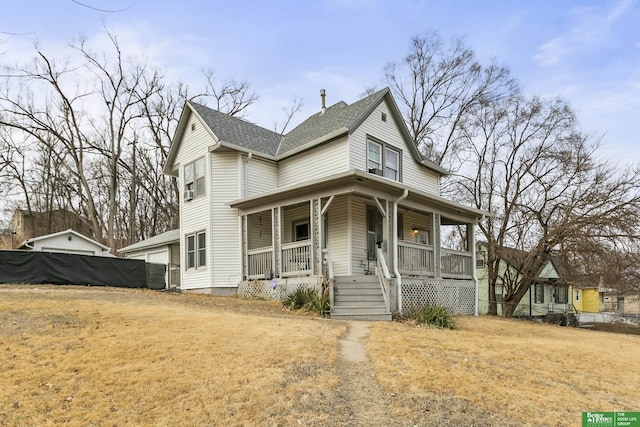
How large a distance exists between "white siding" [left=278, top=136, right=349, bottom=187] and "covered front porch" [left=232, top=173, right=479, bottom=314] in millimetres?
1388

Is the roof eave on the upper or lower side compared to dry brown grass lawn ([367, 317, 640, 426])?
upper

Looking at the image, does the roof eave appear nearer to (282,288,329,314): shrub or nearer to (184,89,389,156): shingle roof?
(184,89,389,156): shingle roof

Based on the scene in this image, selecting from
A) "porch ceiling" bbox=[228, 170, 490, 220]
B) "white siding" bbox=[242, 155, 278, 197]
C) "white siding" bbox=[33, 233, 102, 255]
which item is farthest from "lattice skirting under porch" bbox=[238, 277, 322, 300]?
"white siding" bbox=[33, 233, 102, 255]

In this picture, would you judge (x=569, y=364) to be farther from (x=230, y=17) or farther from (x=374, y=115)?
(x=374, y=115)

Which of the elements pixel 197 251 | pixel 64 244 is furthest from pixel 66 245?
pixel 197 251

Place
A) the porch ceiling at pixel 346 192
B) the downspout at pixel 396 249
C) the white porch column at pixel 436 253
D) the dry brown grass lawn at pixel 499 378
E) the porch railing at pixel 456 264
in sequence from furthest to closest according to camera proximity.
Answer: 1. the porch railing at pixel 456 264
2. the white porch column at pixel 436 253
3. the porch ceiling at pixel 346 192
4. the downspout at pixel 396 249
5. the dry brown grass lawn at pixel 499 378

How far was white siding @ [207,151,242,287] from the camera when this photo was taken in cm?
1748

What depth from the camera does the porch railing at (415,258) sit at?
14695 mm

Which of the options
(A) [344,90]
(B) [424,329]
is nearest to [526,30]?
(B) [424,329]

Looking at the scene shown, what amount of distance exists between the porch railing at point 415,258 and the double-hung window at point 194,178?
869 cm

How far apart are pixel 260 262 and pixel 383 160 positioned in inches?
249

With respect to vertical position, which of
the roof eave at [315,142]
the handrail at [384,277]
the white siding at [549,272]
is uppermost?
the roof eave at [315,142]

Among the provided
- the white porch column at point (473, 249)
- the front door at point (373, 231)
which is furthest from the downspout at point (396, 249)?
the white porch column at point (473, 249)

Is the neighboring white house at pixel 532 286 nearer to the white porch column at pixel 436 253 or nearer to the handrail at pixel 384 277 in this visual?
the white porch column at pixel 436 253
